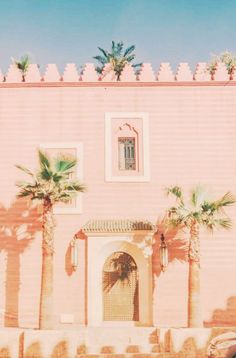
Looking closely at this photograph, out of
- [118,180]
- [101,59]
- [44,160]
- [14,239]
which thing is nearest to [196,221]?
[118,180]

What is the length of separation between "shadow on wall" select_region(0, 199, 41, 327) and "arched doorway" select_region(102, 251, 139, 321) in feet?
9.23

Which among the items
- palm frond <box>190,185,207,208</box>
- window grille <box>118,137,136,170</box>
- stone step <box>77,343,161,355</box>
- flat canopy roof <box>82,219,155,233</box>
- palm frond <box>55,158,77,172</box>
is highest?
window grille <box>118,137,136,170</box>

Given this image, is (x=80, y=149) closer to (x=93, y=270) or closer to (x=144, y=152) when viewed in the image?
(x=144, y=152)

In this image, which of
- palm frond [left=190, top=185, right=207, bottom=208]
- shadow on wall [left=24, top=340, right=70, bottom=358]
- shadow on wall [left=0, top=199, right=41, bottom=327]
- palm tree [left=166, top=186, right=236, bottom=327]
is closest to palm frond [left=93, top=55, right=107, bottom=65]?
shadow on wall [left=0, top=199, right=41, bottom=327]

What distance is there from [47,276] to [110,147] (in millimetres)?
5105

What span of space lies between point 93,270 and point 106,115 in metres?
5.45

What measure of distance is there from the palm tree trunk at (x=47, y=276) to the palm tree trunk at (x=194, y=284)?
4.08 meters

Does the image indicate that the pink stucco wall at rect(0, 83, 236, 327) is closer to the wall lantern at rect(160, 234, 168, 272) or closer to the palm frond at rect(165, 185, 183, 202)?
the wall lantern at rect(160, 234, 168, 272)

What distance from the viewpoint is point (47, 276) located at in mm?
12797

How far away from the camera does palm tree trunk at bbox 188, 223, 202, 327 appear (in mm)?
12884

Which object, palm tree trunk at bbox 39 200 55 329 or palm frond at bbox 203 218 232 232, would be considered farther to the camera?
palm frond at bbox 203 218 232 232

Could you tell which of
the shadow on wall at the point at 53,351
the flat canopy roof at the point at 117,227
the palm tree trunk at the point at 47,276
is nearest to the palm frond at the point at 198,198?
the flat canopy roof at the point at 117,227

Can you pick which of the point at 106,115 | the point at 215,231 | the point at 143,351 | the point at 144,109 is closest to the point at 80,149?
the point at 106,115

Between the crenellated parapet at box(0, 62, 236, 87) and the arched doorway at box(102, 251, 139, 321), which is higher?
the crenellated parapet at box(0, 62, 236, 87)
